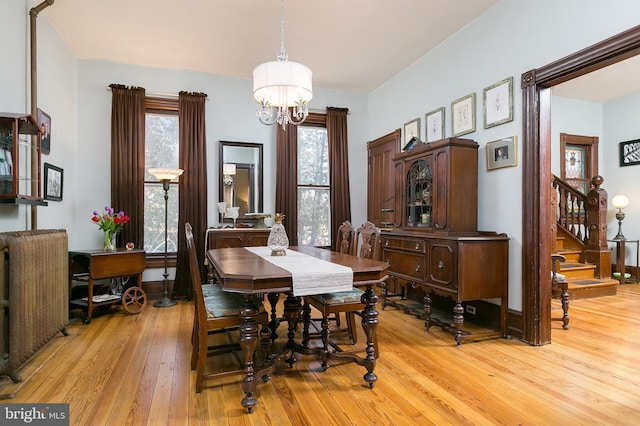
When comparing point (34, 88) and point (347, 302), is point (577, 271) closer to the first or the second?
point (347, 302)

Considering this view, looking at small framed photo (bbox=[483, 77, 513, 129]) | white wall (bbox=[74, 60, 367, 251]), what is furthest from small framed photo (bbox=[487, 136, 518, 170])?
white wall (bbox=[74, 60, 367, 251])

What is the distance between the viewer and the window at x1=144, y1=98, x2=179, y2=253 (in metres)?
4.79

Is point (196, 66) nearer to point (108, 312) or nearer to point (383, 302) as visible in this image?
point (108, 312)

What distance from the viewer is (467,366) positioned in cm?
257

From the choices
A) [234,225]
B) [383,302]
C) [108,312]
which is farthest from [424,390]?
[108,312]

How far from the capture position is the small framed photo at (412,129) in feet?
14.8

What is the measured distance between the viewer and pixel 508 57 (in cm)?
324

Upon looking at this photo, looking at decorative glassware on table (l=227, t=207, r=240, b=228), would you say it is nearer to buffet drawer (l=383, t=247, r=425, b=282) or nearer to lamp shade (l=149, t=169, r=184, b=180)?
lamp shade (l=149, t=169, r=184, b=180)

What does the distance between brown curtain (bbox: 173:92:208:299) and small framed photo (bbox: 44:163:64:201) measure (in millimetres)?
1309

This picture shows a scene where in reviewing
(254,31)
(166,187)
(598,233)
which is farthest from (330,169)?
(598,233)

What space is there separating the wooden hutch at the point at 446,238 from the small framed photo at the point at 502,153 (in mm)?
144

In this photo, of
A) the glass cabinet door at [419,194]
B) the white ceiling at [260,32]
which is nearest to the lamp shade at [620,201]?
the white ceiling at [260,32]

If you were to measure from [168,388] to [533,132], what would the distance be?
3375 millimetres

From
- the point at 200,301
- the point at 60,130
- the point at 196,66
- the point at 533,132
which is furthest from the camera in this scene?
the point at 196,66
